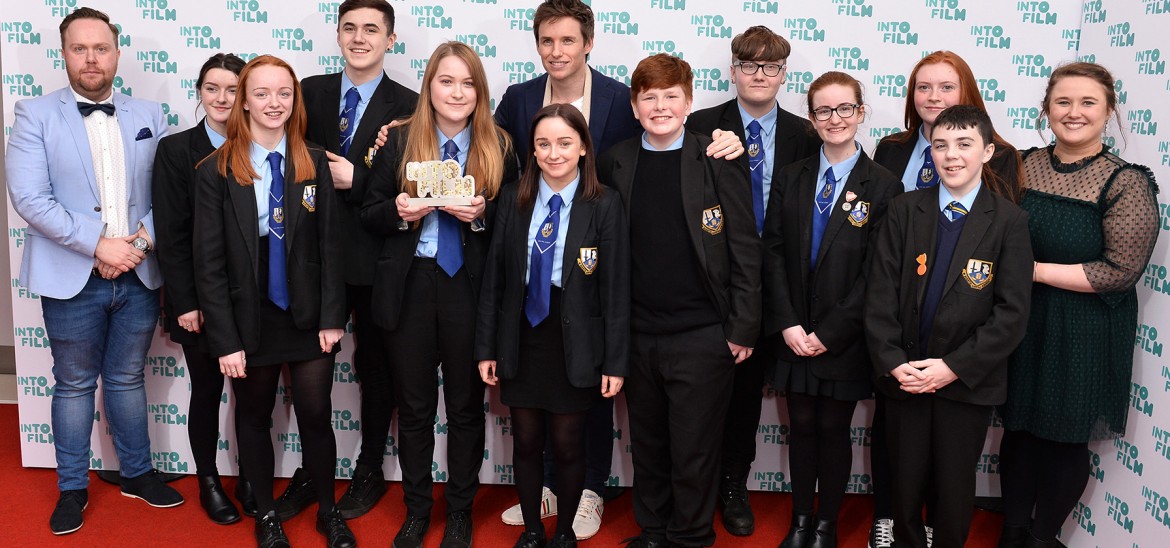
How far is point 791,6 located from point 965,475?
214 cm

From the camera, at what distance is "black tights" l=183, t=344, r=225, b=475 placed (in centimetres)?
367

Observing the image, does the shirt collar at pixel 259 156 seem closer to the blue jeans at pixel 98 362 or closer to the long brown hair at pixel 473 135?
the long brown hair at pixel 473 135

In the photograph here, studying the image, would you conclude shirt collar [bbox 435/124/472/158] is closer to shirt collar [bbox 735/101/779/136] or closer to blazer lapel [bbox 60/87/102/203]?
shirt collar [bbox 735/101/779/136]

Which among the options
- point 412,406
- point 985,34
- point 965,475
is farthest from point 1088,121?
point 412,406

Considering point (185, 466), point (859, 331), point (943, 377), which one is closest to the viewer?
point (943, 377)

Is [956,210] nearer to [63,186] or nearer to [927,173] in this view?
[927,173]

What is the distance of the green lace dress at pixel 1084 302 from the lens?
308 cm

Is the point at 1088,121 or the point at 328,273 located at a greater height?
the point at 1088,121

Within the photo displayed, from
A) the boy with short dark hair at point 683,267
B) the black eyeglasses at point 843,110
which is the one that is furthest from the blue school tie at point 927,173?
the boy with short dark hair at point 683,267

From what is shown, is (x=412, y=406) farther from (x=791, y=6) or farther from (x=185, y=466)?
(x=791, y=6)

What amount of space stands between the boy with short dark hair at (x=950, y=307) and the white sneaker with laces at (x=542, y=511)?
153 cm

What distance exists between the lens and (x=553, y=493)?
12.9 ft

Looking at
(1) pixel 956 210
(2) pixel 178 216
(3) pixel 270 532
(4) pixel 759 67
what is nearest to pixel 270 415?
(3) pixel 270 532

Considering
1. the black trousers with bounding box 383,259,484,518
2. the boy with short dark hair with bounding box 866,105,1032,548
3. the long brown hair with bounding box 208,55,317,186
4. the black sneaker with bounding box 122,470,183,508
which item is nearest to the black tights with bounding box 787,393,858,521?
the boy with short dark hair with bounding box 866,105,1032,548
